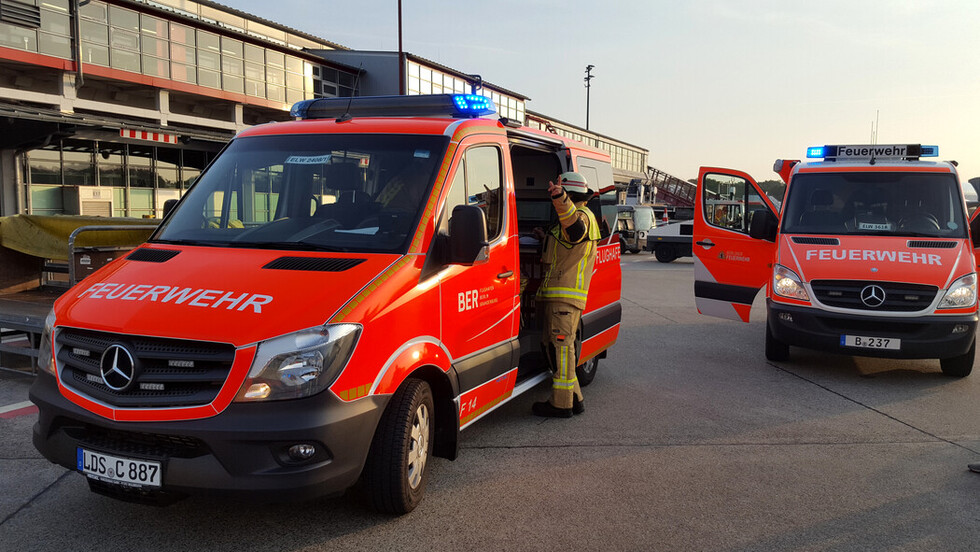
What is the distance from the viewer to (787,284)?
738 cm

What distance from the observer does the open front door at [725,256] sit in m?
8.16

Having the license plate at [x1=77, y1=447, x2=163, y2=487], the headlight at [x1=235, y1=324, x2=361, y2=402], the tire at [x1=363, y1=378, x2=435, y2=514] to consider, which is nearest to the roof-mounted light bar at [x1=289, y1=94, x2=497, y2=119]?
the tire at [x1=363, y1=378, x2=435, y2=514]

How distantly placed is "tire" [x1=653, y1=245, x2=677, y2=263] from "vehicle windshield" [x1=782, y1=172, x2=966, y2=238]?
Answer: 1653 centimetres

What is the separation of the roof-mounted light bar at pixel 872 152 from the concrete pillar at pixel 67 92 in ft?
81.2

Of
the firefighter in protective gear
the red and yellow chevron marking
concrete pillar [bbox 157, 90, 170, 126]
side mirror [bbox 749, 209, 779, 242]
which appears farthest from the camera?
concrete pillar [bbox 157, 90, 170, 126]

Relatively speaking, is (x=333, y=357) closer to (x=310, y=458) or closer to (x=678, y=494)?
A: (x=310, y=458)

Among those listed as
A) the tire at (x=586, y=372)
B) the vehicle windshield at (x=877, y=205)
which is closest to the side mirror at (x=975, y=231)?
the vehicle windshield at (x=877, y=205)

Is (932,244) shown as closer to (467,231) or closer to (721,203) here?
(721,203)

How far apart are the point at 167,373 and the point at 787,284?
611cm

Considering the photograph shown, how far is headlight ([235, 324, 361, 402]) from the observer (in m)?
3.07

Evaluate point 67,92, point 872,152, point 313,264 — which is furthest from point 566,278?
point 67,92

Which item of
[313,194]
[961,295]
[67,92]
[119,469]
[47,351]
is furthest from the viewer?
[67,92]

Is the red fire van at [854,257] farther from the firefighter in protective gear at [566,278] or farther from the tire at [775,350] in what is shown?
the firefighter in protective gear at [566,278]

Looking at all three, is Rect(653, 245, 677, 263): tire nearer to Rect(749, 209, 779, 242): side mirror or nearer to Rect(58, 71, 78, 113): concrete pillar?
Rect(749, 209, 779, 242): side mirror
